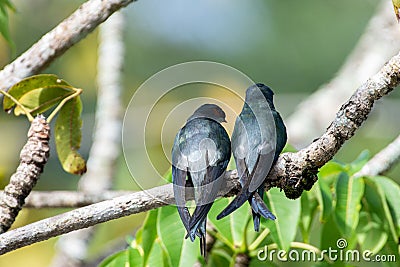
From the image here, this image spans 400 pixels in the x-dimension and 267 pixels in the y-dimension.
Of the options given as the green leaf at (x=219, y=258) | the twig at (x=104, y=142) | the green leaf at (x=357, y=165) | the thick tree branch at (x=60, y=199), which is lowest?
the green leaf at (x=219, y=258)

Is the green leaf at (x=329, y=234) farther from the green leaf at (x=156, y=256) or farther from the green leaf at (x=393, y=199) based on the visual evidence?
the green leaf at (x=156, y=256)

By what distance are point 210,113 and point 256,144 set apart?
0.32 ft

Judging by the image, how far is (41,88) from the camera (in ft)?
5.12

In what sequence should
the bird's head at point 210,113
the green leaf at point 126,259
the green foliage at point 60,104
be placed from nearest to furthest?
the bird's head at point 210,113 → the green foliage at point 60,104 → the green leaf at point 126,259

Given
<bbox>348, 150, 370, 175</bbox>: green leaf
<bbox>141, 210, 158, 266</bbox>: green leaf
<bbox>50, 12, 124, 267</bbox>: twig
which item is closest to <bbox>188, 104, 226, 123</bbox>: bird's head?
<bbox>141, 210, 158, 266</bbox>: green leaf

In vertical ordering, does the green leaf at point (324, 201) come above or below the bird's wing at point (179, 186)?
A: above

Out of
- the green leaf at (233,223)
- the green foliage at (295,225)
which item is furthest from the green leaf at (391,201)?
the green leaf at (233,223)

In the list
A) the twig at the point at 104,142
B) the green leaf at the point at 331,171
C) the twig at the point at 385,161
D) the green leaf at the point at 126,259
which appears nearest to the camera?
the green leaf at the point at 126,259

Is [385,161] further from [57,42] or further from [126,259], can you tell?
[57,42]

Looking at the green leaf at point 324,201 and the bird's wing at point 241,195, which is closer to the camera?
the bird's wing at point 241,195

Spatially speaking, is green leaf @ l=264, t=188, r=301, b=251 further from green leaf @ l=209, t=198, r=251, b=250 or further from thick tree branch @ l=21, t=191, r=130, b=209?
thick tree branch @ l=21, t=191, r=130, b=209

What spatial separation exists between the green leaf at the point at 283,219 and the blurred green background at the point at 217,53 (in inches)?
46.4

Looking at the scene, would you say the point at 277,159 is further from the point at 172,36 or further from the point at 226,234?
the point at 172,36

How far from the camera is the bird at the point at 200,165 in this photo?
90cm
